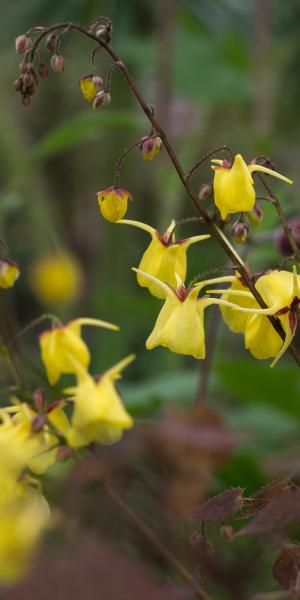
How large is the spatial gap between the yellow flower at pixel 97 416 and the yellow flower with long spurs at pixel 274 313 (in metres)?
0.13

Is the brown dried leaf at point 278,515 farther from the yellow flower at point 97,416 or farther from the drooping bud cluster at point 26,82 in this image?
the drooping bud cluster at point 26,82

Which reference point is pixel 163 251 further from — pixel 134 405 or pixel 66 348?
pixel 134 405

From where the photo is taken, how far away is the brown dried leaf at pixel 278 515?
0.44 m

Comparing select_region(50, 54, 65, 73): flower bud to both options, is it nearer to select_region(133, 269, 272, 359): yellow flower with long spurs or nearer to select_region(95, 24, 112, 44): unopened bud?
select_region(95, 24, 112, 44): unopened bud

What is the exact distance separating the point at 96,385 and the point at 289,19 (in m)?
2.65

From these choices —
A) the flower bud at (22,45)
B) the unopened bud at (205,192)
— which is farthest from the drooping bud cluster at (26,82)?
the unopened bud at (205,192)

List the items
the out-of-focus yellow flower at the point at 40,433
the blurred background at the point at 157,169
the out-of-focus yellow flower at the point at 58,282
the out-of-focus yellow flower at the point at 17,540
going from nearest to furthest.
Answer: the out-of-focus yellow flower at the point at 17,540 < the out-of-focus yellow flower at the point at 40,433 < the blurred background at the point at 157,169 < the out-of-focus yellow flower at the point at 58,282

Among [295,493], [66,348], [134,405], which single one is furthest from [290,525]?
[134,405]

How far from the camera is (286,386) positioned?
1.42 meters

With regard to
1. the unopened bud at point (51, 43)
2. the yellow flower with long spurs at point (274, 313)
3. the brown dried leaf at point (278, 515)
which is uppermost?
the unopened bud at point (51, 43)

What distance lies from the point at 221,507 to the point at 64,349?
5.1 inches

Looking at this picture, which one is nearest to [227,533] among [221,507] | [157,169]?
[221,507]

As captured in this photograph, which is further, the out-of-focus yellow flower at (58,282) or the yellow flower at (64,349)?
the out-of-focus yellow flower at (58,282)

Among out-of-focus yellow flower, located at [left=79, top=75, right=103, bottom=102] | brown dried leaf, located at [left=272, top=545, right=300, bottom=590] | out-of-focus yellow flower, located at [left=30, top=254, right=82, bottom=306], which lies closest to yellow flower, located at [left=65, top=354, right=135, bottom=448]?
brown dried leaf, located at [left=272, top=545, right=300, bottom=590]
